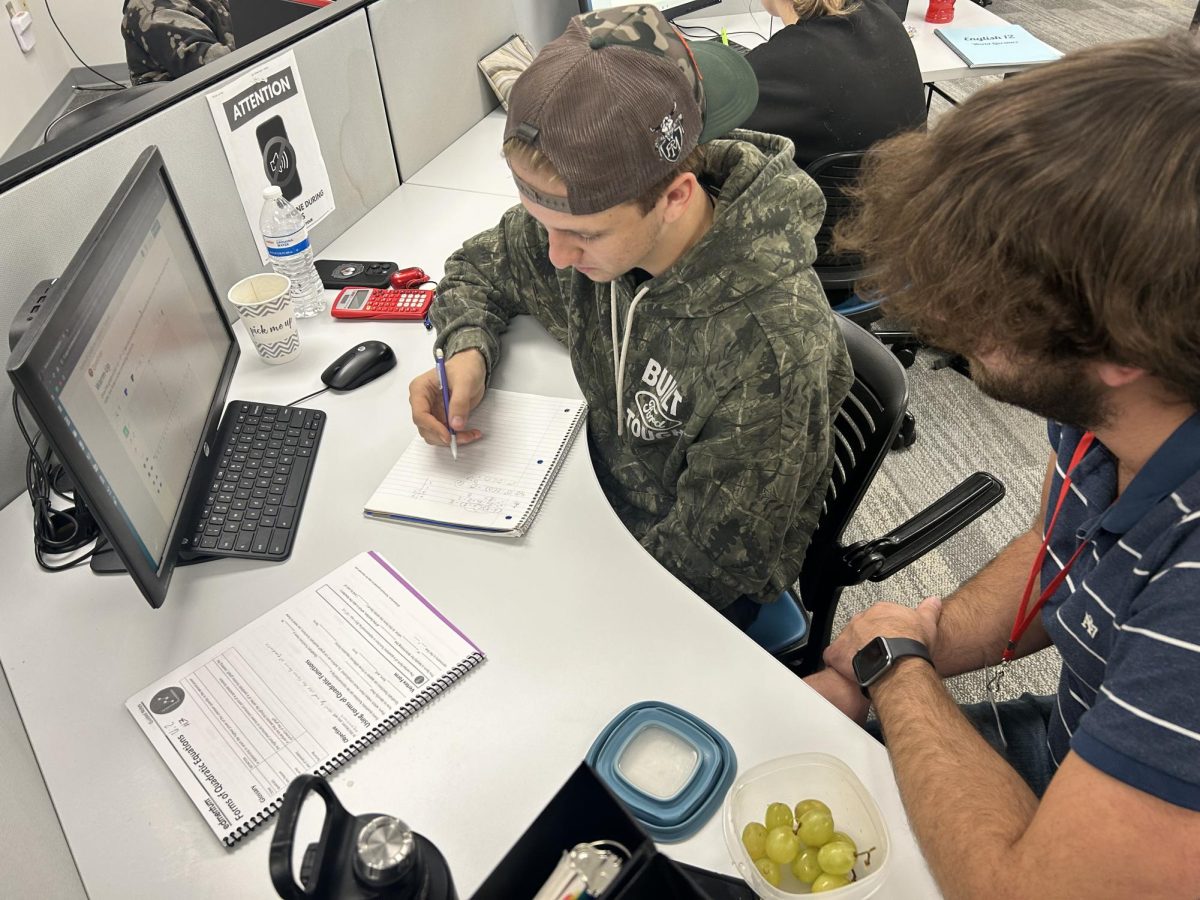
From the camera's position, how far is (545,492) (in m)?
1.15

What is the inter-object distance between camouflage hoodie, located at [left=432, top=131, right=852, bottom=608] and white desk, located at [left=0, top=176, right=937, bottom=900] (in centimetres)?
13

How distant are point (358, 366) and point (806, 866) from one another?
3.14ft

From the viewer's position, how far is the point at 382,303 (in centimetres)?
151

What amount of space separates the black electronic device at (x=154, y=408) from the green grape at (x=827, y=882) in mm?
718

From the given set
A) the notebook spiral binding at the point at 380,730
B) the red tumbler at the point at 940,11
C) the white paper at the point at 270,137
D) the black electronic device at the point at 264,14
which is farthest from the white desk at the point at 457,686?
the red tumbler at the point at 940,11

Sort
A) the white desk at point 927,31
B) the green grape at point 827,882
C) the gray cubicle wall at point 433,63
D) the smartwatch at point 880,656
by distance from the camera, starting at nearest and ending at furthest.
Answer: the green grape at point 827,882, the smartwatch at point 880,656, the gray cubicle wall at point 433,63, the white desk at point 927,31

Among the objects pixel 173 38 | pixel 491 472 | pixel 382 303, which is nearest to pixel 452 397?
pixel 491 472

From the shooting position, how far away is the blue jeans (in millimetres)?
1088

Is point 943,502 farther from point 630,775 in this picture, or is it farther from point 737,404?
point 630,775

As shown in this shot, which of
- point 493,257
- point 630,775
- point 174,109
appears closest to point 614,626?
point 630,775

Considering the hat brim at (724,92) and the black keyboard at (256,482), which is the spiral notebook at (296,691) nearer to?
the black keyboard at (256,482)

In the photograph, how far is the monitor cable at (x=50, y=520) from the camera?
1.07 meters

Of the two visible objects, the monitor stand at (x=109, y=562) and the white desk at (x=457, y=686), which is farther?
the monitor stand at (x=109, y=562)

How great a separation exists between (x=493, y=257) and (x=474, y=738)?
0.84 m
